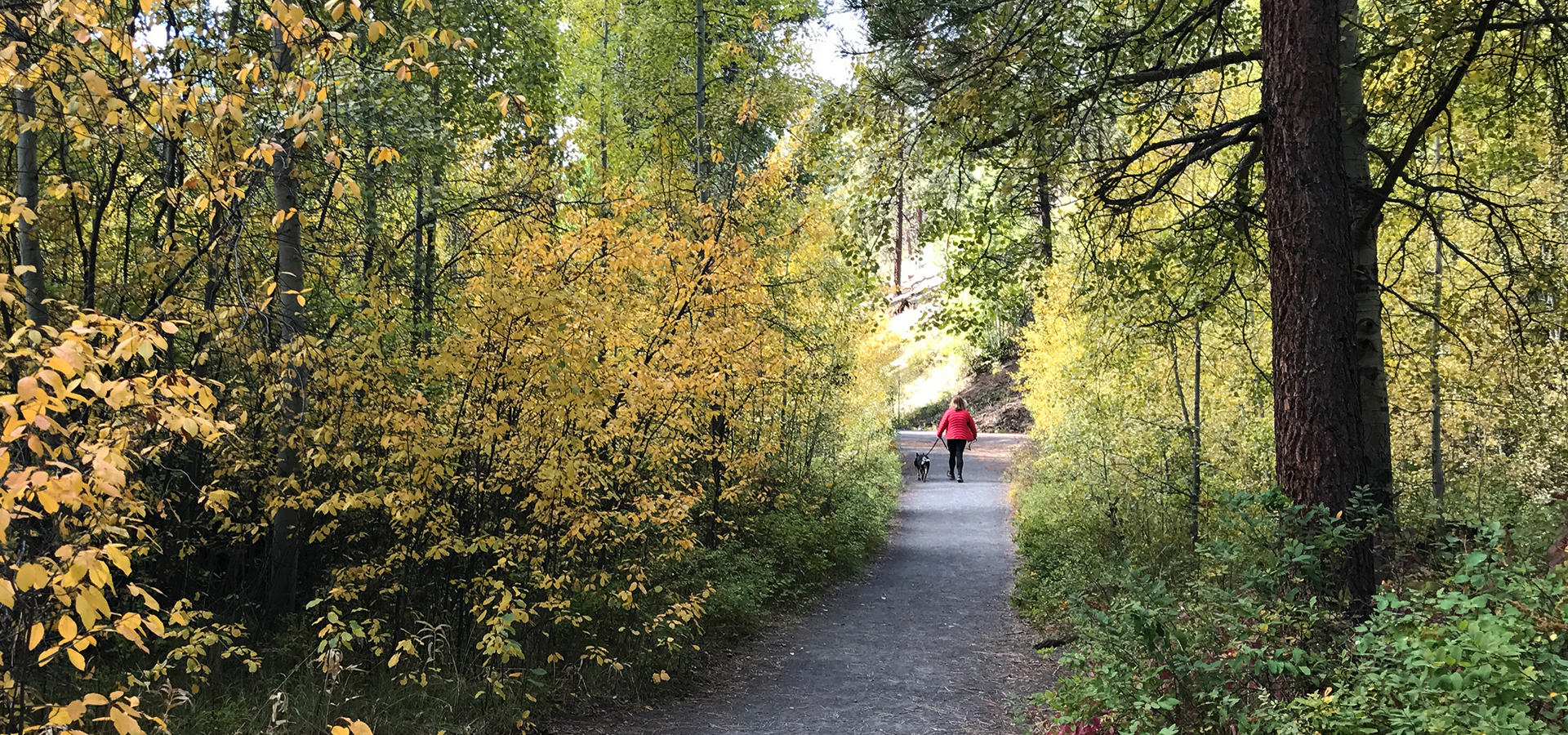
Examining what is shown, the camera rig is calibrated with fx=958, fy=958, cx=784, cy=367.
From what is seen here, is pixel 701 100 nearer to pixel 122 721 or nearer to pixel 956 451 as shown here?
pixel 122 721

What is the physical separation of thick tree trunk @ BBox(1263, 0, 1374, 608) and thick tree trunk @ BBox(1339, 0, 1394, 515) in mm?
137

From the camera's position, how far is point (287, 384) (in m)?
5.37

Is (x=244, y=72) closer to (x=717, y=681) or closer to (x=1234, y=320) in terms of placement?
(x=717, y=681)

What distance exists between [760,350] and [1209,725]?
6.08 metres

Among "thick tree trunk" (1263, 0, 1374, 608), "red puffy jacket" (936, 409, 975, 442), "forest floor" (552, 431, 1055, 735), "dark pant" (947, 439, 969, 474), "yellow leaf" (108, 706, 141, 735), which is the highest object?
"thick tree trunk" (1263, 0, 1374, 608)

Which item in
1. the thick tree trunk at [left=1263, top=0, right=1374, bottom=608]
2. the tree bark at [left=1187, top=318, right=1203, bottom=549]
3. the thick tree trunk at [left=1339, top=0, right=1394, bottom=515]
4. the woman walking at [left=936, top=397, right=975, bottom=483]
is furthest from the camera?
the woman walking at [left=936, top=397, right=975, bottom=483]

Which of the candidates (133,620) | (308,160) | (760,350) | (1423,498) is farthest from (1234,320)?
(133,620)

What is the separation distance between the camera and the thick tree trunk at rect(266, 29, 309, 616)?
5.45 meters

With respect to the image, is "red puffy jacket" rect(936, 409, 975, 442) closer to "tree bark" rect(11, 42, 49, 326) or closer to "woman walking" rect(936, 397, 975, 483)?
"woman walking" rect(936, 397, 975, 483)

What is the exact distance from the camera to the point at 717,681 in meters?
7.94

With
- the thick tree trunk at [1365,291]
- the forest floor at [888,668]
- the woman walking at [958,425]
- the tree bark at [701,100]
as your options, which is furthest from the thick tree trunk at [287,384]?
the woman walking at [958,425]

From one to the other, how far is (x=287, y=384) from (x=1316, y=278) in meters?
5.43

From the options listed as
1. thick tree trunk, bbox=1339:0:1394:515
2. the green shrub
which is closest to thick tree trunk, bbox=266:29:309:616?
the green shrub

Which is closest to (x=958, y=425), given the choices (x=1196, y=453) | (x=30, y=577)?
(x=1196, y=453)
